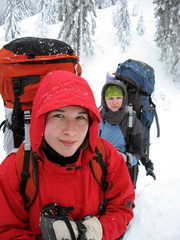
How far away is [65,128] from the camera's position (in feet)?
4.39

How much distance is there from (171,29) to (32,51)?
609 inches

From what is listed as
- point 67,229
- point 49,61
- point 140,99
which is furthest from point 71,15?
point 67,229

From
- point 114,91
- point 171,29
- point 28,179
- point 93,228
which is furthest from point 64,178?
point 171,29

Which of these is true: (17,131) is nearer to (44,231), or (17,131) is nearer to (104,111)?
(44,231)

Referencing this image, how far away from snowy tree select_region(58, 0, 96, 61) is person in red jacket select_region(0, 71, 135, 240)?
16.8 meters

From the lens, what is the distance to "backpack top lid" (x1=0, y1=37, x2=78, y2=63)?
166 centimetres

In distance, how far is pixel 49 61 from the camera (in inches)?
68.1

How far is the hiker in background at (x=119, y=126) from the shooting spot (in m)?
3.15

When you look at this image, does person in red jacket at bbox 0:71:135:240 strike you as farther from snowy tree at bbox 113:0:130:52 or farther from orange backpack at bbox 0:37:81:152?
snowy tree at bbox 113:0:130:52

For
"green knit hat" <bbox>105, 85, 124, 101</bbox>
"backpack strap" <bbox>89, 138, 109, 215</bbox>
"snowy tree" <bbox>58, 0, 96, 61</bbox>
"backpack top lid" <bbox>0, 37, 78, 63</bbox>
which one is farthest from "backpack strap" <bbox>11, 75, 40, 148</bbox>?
"snowy tree" <bbox>58, 0, 96, 61</bbox>

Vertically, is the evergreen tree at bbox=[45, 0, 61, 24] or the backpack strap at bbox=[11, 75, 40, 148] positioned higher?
the evergreen tree at bbox=[45, 0, 61, 24]

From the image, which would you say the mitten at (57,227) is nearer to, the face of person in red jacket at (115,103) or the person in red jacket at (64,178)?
the person in red jacket at (64,178)

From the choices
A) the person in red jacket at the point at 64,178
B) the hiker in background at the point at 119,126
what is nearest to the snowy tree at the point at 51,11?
the hiker in background at the point at 119,126

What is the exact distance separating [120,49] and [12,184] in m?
24.8
